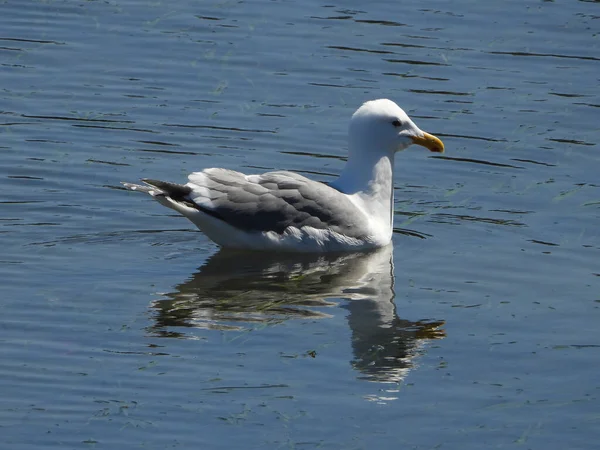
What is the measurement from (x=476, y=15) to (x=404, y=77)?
2.67 meters

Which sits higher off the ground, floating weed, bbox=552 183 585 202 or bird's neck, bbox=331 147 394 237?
bird's neck, bbox=331 147 394 237

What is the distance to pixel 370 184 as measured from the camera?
1305cm

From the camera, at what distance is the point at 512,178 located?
14.3 metres

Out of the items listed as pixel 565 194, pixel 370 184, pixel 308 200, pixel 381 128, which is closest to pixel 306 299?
pixel 308 200

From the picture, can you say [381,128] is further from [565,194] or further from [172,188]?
[172,188]

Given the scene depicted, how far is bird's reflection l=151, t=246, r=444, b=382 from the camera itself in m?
10.5

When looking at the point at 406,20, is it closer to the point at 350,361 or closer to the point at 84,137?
the point at 84,137

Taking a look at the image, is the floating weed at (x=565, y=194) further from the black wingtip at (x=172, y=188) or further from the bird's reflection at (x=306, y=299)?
the black wingtip at (x=172, y=188)

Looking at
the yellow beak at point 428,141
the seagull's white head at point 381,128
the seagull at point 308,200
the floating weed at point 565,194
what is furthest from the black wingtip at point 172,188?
the floating weed at point 565,194

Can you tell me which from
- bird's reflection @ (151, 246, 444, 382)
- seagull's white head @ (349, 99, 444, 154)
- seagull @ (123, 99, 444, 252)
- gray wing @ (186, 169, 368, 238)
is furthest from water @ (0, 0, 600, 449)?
seagull's white head @ (349, 99, 444, 154)

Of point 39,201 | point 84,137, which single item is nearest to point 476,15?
point 84,137

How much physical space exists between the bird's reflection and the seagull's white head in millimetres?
1004

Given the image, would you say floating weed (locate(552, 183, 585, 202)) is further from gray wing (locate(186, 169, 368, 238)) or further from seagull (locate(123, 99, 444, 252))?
gray wing (locate(186, 169, 368, 238))

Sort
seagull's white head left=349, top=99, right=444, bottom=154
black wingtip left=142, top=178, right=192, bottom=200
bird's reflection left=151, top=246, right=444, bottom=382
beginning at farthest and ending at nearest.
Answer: seagull's white head left=349, top=99, right=444, bottom=154, black wingtip left=142, top=178, right=192, bottom=200, bird's reflection left=151, top=246, right=444, bottom=382
